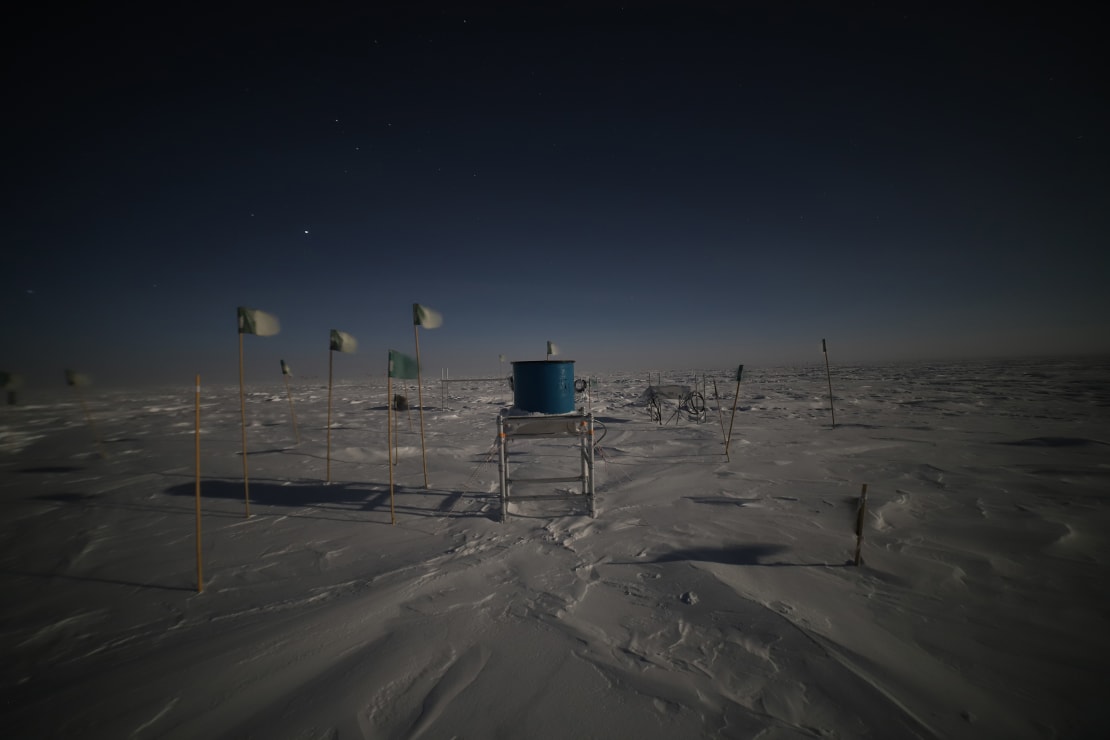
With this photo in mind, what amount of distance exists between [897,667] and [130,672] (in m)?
6.43

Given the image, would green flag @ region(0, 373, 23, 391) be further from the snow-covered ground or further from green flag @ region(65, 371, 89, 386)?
the snow-covered ground

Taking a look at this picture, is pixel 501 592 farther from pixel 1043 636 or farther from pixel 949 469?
pixel 949 469

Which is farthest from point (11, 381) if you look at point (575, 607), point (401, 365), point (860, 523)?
point (860, 523)

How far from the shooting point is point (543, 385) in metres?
5.50

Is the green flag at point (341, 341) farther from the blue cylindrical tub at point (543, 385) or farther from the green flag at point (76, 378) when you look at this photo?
the green flag at point (76, 378)

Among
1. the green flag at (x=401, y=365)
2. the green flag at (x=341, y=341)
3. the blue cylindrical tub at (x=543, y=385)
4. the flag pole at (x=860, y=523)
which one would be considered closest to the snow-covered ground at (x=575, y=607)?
the flag pole at (x=860, y=523)

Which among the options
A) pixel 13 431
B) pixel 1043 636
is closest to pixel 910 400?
pixel 1043 636

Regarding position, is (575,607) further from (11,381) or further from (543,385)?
(11,381)

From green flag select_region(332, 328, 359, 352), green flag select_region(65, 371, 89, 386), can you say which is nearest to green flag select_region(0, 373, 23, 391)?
green flag select_region(65, 371, 89, 386)

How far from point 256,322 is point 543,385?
14.8 ft

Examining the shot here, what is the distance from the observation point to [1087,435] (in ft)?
33.4

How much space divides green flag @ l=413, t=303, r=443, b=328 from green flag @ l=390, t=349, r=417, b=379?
0.68m

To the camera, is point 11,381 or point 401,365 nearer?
point 401,365

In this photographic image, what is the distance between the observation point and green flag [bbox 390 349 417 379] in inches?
248
